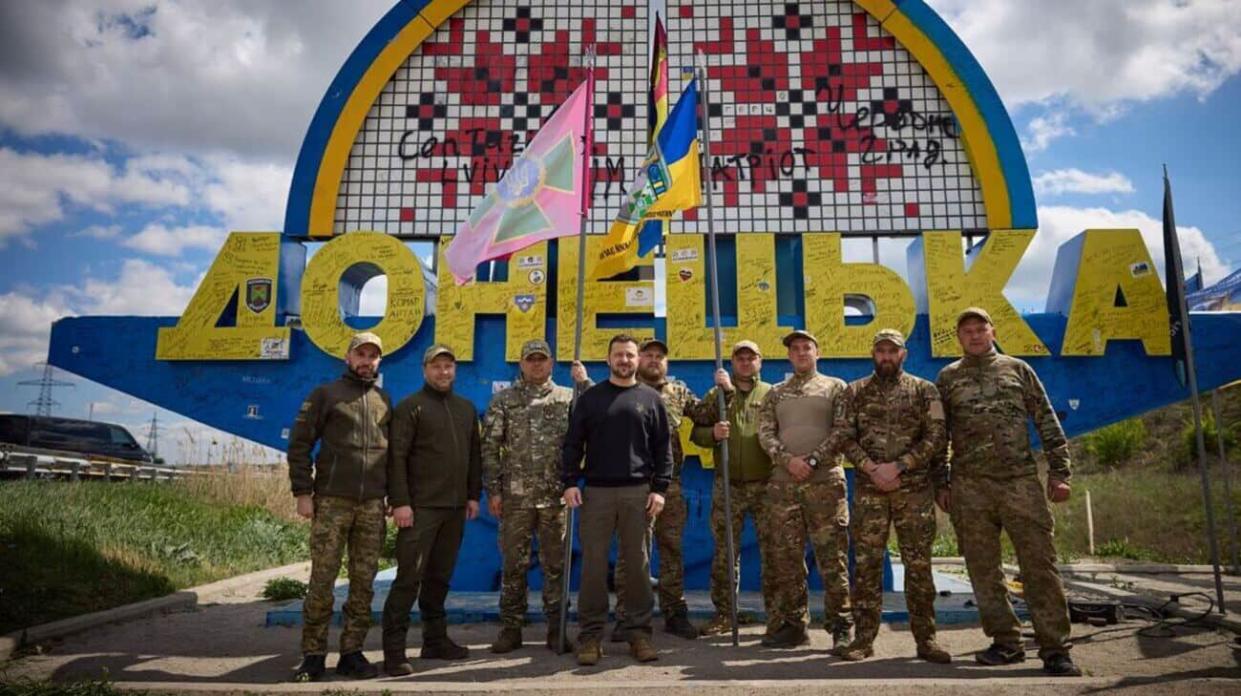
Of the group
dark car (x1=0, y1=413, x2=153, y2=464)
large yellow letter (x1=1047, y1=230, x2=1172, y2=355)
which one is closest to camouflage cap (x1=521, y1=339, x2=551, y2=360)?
large yellow letter (x1=1047, y1=230, x2=1172, y2=355)

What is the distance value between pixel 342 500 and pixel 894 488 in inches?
142

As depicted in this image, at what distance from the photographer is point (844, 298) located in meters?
7.59

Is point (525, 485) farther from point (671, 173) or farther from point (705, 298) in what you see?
point (705, 298)

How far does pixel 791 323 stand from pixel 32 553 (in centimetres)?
779

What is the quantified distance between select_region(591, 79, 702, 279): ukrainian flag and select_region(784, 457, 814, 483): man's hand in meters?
2.37

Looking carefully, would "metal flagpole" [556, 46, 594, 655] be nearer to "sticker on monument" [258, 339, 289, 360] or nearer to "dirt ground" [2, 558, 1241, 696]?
"dirt ground" [2, 558, 1241, 696]

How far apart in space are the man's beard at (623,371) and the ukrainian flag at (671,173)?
186cm

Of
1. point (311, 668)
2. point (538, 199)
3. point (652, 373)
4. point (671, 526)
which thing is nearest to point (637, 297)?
point (652, 373)

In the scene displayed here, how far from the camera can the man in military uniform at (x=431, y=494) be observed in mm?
4910

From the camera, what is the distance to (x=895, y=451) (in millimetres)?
5008

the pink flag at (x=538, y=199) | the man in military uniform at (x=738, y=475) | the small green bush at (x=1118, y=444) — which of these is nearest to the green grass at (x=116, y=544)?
the pink flag at (x=538, y=199)

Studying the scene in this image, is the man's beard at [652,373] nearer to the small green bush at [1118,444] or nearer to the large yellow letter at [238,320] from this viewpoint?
the large yellow letter at [238,320]

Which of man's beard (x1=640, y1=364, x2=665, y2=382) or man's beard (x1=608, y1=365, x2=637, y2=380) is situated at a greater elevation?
man's beard (x1=640, y1=364, x2=665, y2=382)

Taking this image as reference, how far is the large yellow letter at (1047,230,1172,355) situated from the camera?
24.0 ft
